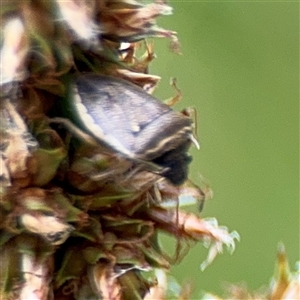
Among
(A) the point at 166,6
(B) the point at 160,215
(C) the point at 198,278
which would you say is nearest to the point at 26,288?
(B) the point at 160,215

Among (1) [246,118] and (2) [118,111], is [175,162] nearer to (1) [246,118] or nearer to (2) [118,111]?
(2) [118,111]

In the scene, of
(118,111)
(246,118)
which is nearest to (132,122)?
(118,111)

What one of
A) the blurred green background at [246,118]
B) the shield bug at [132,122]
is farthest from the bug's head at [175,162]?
the blurred green background at [246,118]

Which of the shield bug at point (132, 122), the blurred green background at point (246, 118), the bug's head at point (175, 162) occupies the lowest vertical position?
the blurred green background at point (246, 118)

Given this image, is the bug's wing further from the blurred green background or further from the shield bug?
the blurred green background

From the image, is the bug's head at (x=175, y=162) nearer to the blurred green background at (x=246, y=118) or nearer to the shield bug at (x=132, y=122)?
the shield bug at (x=132, y=122)

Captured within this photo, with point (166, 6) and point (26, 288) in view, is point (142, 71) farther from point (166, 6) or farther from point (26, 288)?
point (26, 288)

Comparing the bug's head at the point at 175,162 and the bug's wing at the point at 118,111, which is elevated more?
the bug's wing at the point at 118,111
